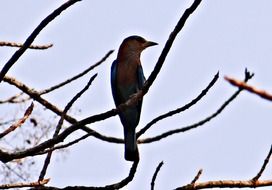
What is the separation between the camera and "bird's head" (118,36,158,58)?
18.7ft

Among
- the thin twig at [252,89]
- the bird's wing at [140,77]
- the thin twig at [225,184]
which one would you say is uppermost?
the bird's wing at [140,77]

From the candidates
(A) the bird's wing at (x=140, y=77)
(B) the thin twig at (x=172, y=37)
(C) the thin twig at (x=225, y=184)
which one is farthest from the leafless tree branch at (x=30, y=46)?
(A) the bird's wing at (x=140, y=77)

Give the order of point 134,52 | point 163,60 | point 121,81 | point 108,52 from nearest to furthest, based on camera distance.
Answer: point 163,60 → point 108,52 → point 121,81 → point 134,52

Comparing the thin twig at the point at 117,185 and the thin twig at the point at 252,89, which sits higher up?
the thin twig at the point at 252,89

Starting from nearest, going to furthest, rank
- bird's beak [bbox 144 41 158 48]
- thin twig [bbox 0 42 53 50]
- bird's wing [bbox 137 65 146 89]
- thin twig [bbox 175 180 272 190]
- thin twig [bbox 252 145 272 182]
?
thin twig [bbox 252 145 272 182]
thin twig [bbox 175 180 272 190]
thin twig [bbox 0 42 53 50]
bird's wing [bbox 137 65 146 89]
bird's beak [bbox 144 41 158 48]

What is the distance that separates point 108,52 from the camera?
284cm

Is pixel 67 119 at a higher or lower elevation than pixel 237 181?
higher

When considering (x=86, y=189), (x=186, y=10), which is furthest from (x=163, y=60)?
(x=86, y=189)

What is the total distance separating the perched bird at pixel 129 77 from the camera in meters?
5.03

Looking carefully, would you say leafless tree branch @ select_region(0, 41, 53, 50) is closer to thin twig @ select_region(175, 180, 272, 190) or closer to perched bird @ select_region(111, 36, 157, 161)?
thin twig @ select_region(175, 180, 272, 190)

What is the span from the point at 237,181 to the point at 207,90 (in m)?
0.63

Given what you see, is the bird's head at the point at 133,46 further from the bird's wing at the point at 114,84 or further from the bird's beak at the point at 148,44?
the bird's wing at the point at 114,84

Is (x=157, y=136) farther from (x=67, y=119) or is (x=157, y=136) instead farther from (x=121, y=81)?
Answer: (x=121, y=81)

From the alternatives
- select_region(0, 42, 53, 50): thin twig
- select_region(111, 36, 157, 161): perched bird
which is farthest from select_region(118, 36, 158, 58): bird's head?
select_region(0, 42, 53, 50): thin twig
